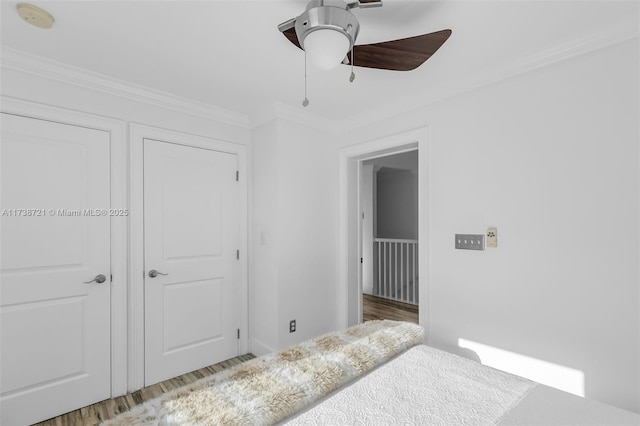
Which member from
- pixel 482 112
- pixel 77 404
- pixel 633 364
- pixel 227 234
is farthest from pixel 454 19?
pixel 77 404

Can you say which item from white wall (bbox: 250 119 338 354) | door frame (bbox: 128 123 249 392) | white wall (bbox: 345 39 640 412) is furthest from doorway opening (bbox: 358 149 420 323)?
door frame (bbox: 128 123 249 392)

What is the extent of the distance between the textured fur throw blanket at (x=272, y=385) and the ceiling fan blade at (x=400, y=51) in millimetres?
1409

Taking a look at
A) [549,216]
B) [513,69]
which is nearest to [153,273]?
[549,216]

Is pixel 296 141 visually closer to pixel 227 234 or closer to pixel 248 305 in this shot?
pixel 227 234

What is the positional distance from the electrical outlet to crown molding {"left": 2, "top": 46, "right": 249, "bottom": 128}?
2.32m

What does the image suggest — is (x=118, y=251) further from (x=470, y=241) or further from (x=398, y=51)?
(x=470, y=241)

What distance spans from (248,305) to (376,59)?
2433 millimetres

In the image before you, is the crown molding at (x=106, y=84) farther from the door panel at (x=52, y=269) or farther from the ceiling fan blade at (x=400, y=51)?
the ceiling fan blade at (x=400, y=51)

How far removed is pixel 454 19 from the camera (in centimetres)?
161

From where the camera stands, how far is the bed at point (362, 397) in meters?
1.08

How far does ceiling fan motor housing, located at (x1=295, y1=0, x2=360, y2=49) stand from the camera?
117 cm

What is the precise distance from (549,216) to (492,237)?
0.34m

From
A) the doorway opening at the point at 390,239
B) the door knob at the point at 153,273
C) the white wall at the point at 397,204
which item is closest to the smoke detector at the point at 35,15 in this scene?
the door knob at the point at 153,273

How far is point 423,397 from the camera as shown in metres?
1.23
